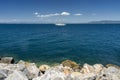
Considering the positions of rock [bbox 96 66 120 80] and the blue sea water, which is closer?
rock [bbox 96 66 120 80]

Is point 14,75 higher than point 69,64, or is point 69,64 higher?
point 14,75

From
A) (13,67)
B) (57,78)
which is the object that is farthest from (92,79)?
(13,67)

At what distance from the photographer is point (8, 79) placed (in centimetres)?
1384

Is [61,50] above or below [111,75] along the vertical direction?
below

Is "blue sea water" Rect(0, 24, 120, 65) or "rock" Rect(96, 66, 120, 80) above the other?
"rock" Rect(96, 66, 120, 80)

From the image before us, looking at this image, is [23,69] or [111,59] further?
[111,59]

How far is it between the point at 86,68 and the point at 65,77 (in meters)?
8.02

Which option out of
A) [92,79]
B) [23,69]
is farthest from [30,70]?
[92,79]

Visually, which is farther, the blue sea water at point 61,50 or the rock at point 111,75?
the blue sea water at point 61,50

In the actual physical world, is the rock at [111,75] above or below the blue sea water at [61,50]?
above

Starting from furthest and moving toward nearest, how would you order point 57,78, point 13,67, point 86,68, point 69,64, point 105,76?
1. point 69,64
2. point 86,68
3. point 13,67
4. point 105,76
5. point 57,78

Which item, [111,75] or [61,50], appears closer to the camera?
[111,75]

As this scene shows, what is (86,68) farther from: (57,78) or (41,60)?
(41,60)

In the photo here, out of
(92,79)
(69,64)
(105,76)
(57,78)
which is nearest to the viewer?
(57,78)
